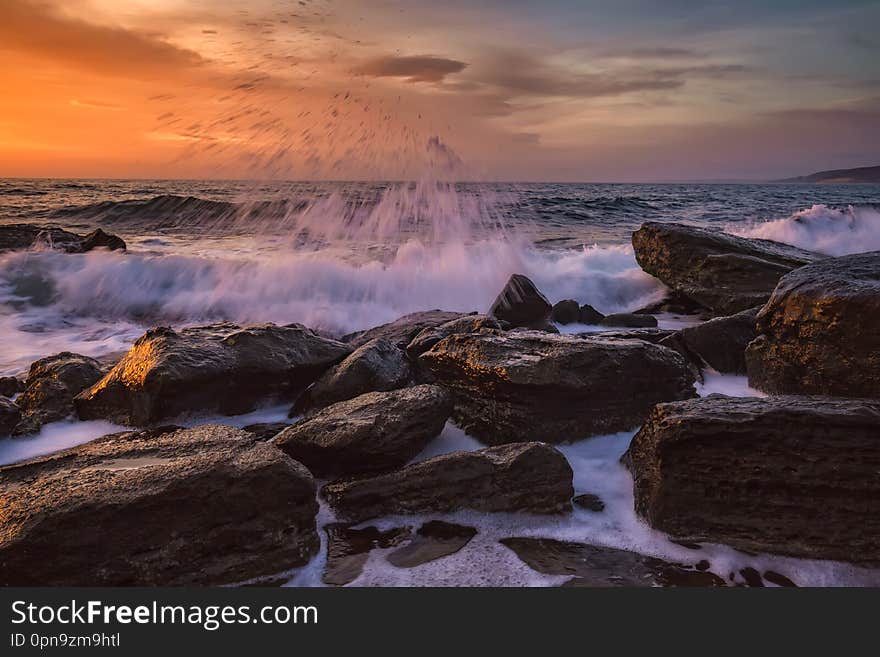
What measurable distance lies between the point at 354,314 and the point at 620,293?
426 centimetres

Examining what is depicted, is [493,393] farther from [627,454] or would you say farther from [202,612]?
[202,612]

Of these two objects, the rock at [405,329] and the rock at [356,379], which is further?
the rock at [405,329]

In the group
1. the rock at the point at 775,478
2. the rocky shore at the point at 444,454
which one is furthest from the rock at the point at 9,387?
the rock at the point at 775,478

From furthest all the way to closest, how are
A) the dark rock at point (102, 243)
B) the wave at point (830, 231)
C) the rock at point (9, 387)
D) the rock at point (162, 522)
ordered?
the wave at point (830, 231) → the dark rock at point (102, 243) → the rock at point (9, 387) → the rock at point (162, 522)

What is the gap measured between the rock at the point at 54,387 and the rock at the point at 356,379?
A: 5.70 feet

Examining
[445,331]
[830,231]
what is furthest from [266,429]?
[830,231]

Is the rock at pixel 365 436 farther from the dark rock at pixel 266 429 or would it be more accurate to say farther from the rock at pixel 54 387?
the rock at pixel 54 387

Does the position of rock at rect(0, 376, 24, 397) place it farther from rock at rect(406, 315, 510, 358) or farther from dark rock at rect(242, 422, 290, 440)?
rock at rect(406, 315, 510, 358)

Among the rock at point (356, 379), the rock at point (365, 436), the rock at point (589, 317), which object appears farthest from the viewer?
the rock at point (589, 317)

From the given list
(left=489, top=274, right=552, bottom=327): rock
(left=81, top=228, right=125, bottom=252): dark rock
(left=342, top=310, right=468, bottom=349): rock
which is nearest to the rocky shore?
(left=342, top=310, right=468, bottom=349): rock

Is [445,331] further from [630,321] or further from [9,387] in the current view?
[9,387]

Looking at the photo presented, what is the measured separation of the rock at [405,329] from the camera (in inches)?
216

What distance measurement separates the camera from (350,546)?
8.19 feet

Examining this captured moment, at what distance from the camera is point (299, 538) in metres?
2.38
